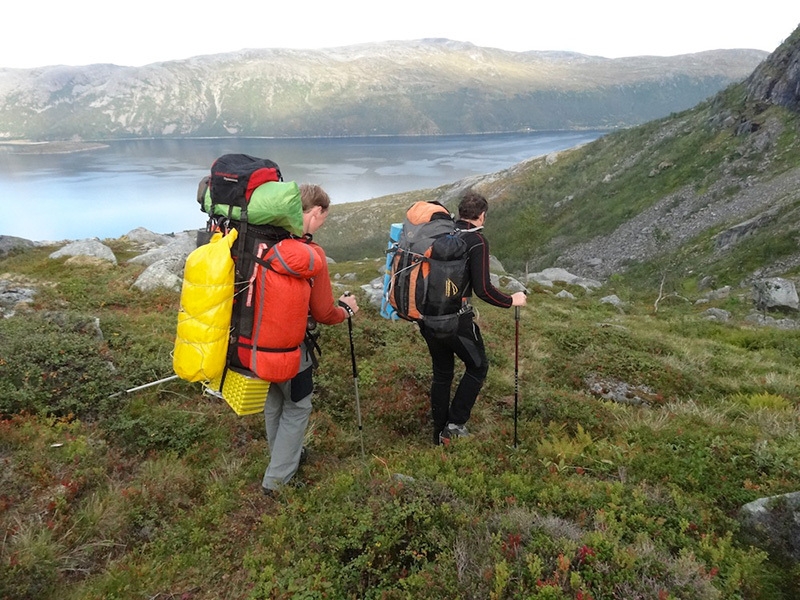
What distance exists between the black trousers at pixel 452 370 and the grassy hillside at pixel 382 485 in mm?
442

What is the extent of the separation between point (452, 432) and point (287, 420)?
8.00 feet

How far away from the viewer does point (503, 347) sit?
1150cm

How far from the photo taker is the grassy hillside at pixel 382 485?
342 centimetres

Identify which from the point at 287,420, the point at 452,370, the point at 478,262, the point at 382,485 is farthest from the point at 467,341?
the point at 287,420

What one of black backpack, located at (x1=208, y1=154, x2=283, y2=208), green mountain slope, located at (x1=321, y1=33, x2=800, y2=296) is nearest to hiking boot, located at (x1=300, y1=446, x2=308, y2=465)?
black backpack, located at (x1=208, y1=154, x2=283, y2=208)

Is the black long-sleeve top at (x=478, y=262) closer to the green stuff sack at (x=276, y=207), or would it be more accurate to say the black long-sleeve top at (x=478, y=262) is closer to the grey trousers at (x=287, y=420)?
the green stuff sack at (x=276, y=207)

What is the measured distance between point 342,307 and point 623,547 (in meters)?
3.39

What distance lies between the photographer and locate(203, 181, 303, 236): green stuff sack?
402cm

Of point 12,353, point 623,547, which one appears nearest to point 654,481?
point 623,547

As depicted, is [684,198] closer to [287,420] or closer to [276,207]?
[287,420]

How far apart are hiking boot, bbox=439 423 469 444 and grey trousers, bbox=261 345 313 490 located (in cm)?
209

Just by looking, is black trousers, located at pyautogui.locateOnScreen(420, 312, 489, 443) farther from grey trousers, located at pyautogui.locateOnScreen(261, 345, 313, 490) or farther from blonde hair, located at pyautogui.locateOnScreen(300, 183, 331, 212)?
blonde hair, located at pyautogui.locateOnScreen(300, 183, 331, 212)

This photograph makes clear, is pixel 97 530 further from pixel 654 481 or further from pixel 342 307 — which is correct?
pixel 654 481

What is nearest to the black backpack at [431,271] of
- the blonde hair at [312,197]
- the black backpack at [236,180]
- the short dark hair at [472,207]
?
the short dark hair at [472,207]
